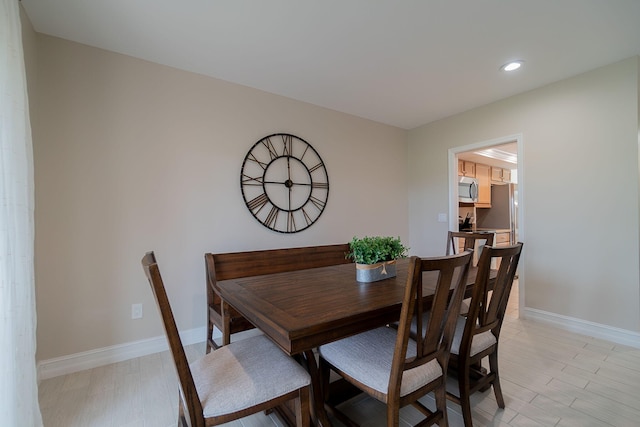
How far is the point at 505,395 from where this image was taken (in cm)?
A: 175

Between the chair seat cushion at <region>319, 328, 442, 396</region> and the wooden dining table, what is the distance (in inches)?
5.9

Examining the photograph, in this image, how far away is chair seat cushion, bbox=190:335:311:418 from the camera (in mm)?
1034

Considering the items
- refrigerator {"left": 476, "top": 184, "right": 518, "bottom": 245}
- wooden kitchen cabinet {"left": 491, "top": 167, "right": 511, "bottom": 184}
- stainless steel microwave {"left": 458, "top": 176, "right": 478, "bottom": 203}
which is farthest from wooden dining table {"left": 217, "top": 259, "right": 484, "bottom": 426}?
wooden kitchen cabinet {"left": 491, "top": 167, "right": 511, "bottom": 184}

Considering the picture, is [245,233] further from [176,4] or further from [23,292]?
[176,4]

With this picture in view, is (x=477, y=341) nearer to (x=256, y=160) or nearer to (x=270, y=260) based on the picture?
(x=270, y=260)

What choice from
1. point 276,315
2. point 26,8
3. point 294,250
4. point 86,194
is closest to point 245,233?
point 294,250

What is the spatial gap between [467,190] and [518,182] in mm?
1616

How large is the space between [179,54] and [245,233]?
1648 millimetres

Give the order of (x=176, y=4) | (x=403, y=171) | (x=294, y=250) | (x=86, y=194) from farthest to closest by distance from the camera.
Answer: (x=403, y=171)
(x=294, y=250)
(x=86, y=194)
(x=176, y=4)

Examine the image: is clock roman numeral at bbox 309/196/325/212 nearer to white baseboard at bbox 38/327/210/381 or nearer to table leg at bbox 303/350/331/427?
white baseboard at bbox 38/327/210/381

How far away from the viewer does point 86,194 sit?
7.02 ft

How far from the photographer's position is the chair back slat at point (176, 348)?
95 centimetres

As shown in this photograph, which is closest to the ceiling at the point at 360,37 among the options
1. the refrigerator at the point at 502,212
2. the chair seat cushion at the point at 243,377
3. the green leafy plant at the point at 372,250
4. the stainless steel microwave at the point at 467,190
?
the green leafy plant at the point at 372,250

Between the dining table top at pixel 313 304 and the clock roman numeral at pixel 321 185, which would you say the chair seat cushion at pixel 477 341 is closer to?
the dining table top at pixel 313 304
